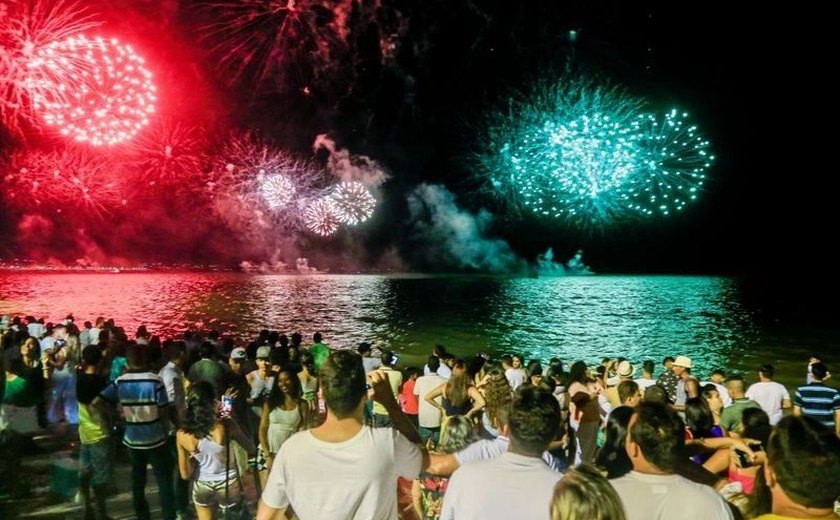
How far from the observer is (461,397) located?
7.99 m

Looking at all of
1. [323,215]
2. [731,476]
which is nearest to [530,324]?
[323,215]

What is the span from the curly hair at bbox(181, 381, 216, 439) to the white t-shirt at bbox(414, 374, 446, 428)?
12.5ft

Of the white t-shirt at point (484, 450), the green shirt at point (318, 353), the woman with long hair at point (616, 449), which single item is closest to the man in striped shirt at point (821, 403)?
the woman with long hair at point (616, 449)

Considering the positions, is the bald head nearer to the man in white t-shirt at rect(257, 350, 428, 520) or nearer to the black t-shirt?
the man in white t-shirt at rect(257, 350, 428, 520)

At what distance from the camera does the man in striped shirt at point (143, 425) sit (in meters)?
6.06

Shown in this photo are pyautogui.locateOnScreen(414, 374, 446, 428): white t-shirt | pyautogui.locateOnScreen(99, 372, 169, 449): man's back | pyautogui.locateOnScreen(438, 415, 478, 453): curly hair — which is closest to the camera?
pyautogui.locateOnScreen(438, 415, 478, 453): curly hair

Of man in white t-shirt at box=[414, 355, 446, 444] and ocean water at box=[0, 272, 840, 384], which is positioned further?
ocean water at box=[0, 272, 840, 384]

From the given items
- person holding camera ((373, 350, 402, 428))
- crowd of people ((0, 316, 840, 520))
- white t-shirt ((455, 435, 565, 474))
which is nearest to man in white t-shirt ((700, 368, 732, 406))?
crowd of people ((0, 316, 840, 520))

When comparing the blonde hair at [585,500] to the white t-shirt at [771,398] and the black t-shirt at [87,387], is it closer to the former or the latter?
the black t-shirt at [87,387]

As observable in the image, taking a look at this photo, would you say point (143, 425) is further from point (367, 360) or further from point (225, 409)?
point (367, 360)

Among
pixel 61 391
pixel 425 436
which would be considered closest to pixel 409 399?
pixel 425 436

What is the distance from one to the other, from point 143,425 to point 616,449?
4659mm

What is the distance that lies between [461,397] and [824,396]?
5.10 metres

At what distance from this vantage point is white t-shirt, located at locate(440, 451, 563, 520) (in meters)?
3.06
